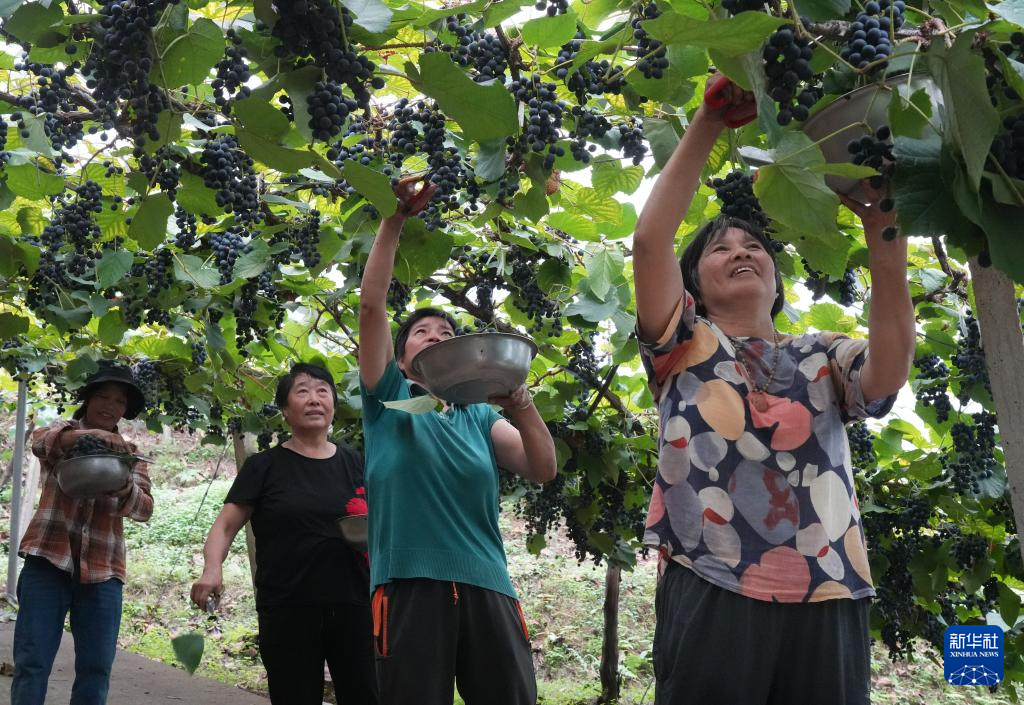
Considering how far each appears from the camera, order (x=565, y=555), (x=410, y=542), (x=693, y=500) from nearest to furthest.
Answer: (x=693, y=500), (x=410, y=542), (x=565, y=555)

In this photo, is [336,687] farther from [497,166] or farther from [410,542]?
[497,166]

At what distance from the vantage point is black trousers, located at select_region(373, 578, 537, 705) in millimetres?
2043

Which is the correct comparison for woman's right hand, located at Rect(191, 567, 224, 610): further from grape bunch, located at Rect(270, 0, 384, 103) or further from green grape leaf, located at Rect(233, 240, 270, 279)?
grape bunch, located at Rect(270, 0, 384, 103)

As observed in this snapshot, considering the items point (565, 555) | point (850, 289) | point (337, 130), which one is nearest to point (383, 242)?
point (337, 130)

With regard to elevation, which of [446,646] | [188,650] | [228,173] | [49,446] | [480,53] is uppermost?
[480,53]

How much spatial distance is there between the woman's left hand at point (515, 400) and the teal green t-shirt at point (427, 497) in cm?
21

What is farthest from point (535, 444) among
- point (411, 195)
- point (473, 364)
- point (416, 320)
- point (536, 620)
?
point (536, 620)

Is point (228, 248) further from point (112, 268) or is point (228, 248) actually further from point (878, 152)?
point (878, 152)

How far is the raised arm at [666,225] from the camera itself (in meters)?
1.35

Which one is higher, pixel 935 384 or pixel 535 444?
pixel 935 384

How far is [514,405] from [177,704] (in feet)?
10.7

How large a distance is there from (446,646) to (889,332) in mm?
1209

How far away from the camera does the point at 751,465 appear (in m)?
1.48

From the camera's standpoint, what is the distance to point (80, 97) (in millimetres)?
2082
